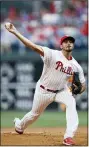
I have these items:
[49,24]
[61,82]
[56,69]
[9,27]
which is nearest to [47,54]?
[56,69]

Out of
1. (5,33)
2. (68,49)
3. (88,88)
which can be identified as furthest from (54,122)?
(68,49)

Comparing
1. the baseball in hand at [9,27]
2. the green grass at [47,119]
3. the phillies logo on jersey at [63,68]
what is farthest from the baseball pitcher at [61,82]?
the green grass at [47,119]

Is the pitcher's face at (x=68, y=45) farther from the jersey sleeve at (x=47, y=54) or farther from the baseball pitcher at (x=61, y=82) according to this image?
the jersey sleeve at (x=47, y=54)

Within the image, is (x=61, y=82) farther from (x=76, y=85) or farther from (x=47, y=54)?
(x=47, y=54)

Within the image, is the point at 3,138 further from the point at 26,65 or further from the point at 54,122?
the point at 26,65

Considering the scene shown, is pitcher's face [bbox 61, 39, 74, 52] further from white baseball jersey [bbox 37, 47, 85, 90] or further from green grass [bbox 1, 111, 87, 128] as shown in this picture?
green grass [bbox 1, 111, 87, 128]

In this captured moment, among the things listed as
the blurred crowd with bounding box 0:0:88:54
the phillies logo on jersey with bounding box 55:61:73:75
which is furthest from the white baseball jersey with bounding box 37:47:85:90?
the blurred crowd with bounding box 0:0:88:54
